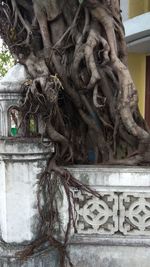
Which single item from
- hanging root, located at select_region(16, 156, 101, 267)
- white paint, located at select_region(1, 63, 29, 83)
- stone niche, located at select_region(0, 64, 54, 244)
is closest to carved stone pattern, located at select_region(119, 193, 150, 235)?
hanging root, located at select_region(16, 156, 101, 267)

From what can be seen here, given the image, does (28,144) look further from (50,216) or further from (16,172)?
(50,216)

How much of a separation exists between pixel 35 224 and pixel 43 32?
4.95 feet

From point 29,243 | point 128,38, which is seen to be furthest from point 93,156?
point 128,38

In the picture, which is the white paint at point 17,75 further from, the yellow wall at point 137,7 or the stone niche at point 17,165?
the yellow wall at point 137,7

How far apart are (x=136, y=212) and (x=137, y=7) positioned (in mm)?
6102

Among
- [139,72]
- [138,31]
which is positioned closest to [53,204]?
[138,31]

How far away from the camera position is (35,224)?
2.90 metres

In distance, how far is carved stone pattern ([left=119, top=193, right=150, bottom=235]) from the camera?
112 inches

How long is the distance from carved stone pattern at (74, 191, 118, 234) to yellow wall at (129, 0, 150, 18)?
572 centimetres

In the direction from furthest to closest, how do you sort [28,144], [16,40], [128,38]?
[128,38] → [16,40] → [28,144]

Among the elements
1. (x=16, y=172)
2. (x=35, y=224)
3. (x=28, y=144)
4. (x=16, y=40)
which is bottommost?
(x=35, y=224)

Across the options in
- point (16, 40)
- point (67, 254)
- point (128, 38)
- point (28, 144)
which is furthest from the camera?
point (128, 38)

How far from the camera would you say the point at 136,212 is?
286 centimetres

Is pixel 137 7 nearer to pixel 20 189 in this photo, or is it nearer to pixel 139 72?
pixel 139 72
